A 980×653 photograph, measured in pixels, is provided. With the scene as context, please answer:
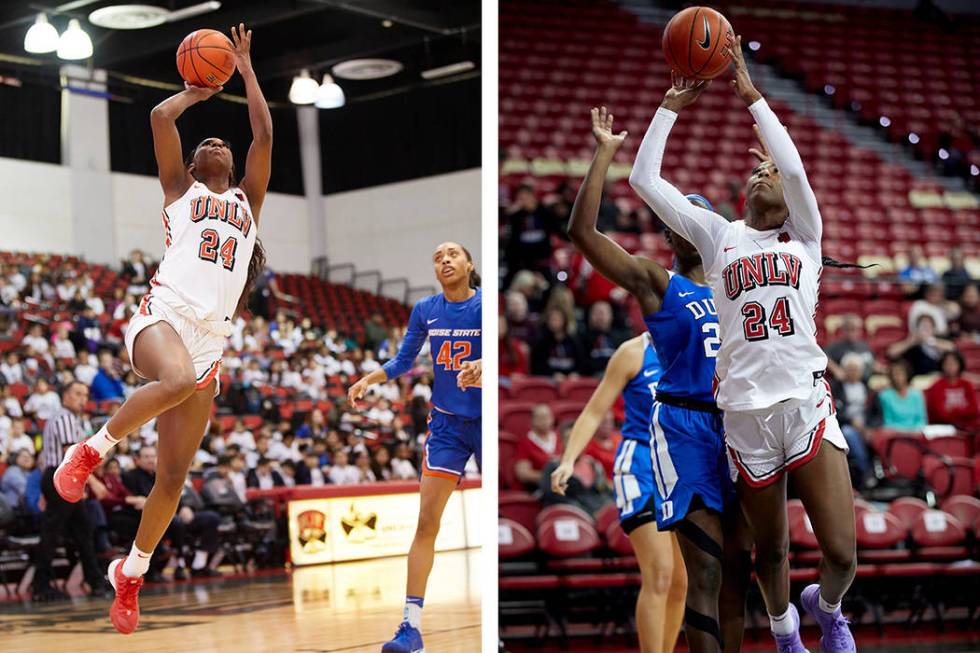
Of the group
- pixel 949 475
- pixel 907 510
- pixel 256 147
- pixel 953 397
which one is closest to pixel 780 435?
pixel 256 147

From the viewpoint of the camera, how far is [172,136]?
4.41m

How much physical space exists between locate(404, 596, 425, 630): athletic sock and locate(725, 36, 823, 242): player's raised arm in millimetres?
2231

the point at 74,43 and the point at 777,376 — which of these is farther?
the point at 74,43

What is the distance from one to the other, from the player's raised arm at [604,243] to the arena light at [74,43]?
2.75 m

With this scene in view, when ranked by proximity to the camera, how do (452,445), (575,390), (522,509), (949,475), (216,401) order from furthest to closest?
1. (575,390)
2. (949,475)
3. (522,509)
4. (216,401)
5. (452,445)

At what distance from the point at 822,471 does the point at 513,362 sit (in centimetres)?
451

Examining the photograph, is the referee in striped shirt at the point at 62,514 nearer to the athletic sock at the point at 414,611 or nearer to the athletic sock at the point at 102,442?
the athletic sock at the point at 102,442

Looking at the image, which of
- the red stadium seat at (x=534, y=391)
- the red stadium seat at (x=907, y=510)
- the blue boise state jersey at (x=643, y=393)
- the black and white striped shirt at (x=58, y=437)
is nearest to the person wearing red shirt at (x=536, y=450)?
the red stadium seat at (x=534, y=391)

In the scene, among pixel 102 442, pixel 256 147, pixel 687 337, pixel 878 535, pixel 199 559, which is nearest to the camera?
pixel 687 337

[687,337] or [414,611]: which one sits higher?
[687,337]

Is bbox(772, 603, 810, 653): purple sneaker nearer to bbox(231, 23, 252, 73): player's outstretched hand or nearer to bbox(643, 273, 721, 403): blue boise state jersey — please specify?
bbox(643, 273, 721, 403): blue boise state jersey

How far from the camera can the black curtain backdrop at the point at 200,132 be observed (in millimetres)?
4672

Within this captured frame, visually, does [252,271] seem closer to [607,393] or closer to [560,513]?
[607,393]

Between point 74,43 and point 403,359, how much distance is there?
2.31 metres
